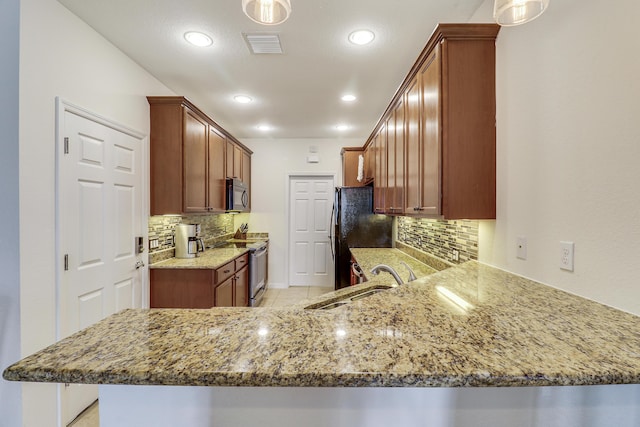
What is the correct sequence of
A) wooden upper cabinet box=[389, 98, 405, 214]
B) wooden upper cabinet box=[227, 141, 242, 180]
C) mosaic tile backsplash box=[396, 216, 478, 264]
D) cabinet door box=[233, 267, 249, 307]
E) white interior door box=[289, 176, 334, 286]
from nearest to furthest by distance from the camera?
mosaic tile backsplash box=[396, 216, 478, 264], wooden upper cabinet box=[389, 98, 405, 214], cabinet door box=[233, 267, 249, 307], wooden upper cabinet box=[227, 141, 242, 180], white interior door box=[289, 176, 334, 286]

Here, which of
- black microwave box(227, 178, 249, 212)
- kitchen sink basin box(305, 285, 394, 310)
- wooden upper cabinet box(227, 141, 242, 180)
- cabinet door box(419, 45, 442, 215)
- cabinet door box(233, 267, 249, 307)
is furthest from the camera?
wooden upper cabinet box(227, 141, 242, 180)

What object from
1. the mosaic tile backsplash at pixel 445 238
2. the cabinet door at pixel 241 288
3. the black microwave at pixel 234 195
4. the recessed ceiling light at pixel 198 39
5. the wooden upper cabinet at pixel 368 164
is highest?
the recessed ceiling light at pixel 198 39

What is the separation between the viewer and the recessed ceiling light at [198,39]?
78.6 inches

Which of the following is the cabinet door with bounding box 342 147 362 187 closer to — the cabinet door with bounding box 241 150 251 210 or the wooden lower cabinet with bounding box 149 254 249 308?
the cabinet door with bounding box 241 150 251 210

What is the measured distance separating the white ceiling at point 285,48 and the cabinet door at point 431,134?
1.47ft

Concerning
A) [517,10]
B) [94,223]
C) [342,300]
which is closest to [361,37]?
[517,10]

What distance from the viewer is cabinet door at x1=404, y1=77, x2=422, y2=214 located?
1917 millimetres

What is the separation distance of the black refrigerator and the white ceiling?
3.56 ft

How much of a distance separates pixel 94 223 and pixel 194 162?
1.11 metres

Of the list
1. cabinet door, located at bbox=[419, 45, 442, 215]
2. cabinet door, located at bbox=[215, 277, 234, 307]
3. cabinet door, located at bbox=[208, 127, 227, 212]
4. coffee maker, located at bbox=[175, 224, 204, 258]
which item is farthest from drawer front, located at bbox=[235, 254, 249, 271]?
cabinet door, located at bbox=[419, 45, 442, 215]

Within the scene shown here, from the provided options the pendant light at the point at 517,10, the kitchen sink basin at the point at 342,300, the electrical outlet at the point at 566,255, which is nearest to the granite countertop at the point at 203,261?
the kitchen sink basin at the point at 342,300

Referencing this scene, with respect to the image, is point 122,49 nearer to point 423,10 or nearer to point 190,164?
point 190,164

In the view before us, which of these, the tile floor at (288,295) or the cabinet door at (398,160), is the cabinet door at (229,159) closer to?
the tile floor at (288,295)

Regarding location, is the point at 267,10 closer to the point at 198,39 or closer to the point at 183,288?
the point at 198,39
